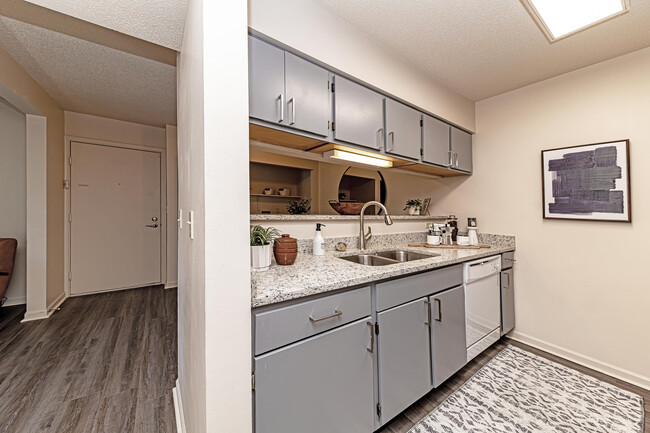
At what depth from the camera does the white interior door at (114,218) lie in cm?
334

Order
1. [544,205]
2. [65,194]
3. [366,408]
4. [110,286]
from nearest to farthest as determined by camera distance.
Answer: [366,408] → [544,205] → [65,194] → [110,286]

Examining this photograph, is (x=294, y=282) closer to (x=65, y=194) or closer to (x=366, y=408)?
(x=366, y=408)

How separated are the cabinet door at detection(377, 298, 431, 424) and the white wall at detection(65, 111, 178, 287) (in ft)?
11.5

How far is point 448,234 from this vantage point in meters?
2.46

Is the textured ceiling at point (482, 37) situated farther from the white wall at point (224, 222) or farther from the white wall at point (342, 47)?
the white wall at point (224, 222)

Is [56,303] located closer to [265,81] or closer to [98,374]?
[98,374]

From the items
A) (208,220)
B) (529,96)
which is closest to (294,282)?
(208,220)

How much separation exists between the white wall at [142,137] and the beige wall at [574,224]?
394cm

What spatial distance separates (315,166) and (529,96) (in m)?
2.01

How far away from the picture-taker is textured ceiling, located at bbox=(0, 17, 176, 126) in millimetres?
1907

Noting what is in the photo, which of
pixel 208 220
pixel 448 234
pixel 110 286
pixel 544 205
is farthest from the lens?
A: pixel 110 286

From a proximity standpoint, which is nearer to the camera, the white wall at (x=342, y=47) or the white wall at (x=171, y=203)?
the white wall at (x=342, y=47)

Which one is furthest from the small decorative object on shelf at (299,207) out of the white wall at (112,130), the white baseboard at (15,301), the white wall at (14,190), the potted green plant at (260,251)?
the white baseboard at (15,301)

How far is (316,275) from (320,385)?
0.44m
